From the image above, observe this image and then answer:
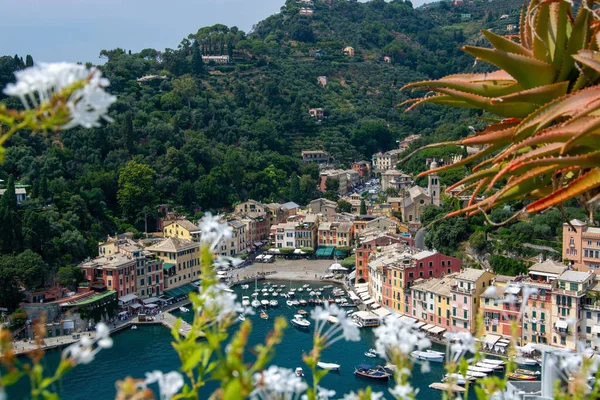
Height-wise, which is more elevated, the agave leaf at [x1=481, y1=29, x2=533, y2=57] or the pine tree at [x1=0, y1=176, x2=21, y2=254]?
the agave leaf at [x1=481, y1=29, x2=533, y2=57]

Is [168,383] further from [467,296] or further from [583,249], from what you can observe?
[583,249]

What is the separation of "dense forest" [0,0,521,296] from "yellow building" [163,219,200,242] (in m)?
3.02

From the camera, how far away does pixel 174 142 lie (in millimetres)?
47531

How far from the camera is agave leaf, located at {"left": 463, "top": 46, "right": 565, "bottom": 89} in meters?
2.25

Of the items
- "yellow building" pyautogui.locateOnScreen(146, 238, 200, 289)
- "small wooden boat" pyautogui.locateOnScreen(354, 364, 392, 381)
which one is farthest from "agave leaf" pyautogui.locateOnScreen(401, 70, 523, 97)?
"yellow building" pyautogui.locateOnScreen(146, 238, 200, 289)

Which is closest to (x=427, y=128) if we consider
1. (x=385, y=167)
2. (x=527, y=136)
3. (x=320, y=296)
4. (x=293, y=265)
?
(x=385, y=167)

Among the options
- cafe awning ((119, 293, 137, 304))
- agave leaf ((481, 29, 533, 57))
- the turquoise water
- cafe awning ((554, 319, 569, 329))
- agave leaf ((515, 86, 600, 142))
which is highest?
agave leaf ((481, 29, 533, 57))

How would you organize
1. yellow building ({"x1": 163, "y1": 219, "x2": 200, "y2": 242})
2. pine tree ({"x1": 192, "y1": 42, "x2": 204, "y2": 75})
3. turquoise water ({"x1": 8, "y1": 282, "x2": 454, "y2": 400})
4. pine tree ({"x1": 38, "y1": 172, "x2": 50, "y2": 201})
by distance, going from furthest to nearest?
1. pine tree ({"x1": 192, "y1": 42, "x2": 204, "y2": 75})
2. yellow building ({"x1": 163, "y1": 219, "x2": 200, "y2": 242})
3. pine tree ({"x1": 38, "y1": 172, "x2": 50, "y2": 201})
4. turquoise water ({"x1": 8, "y1": 282, "x2": 454, "y2": 400})

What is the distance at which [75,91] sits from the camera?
1.34m

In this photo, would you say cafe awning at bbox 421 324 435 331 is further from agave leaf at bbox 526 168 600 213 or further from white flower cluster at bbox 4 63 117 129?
white flower cluster at bbox 4 63 117 129

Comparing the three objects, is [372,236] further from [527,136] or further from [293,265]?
[527,136]

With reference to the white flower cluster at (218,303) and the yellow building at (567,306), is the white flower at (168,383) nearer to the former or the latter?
the white flower cluster at (218,303)

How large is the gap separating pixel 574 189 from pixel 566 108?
0.24 meters

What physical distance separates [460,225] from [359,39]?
62773mm
